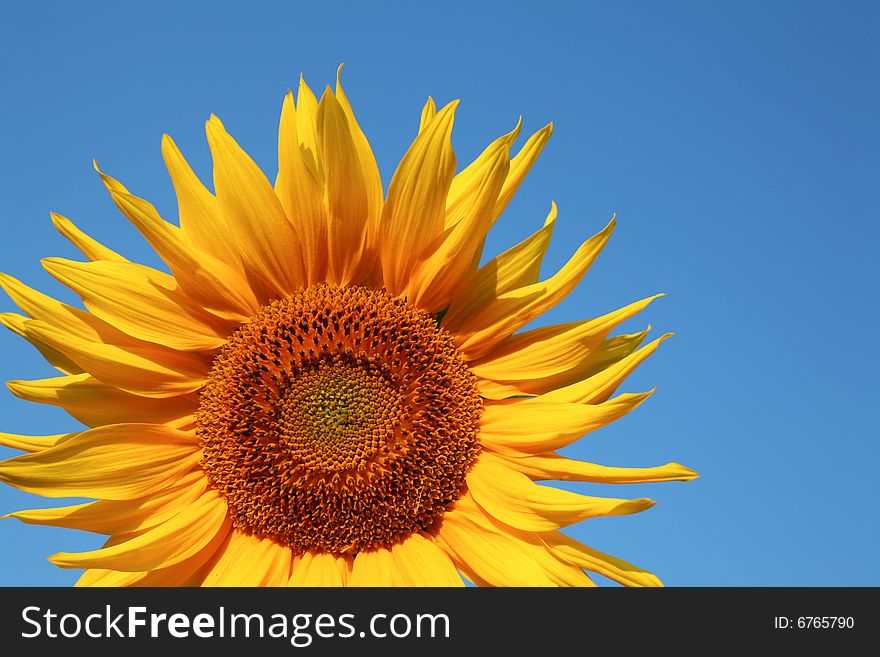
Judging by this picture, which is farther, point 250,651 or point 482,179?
point 482,179

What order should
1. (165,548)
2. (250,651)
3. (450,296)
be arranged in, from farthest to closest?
(450,296) < (165,548) < (250,651)

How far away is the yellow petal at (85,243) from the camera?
181 inches

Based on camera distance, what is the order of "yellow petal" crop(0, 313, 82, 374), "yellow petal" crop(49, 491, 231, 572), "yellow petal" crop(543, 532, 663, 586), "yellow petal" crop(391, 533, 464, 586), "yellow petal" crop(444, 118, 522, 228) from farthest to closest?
1. "yellow petal" crop(0, 313, 82, 374)
2. "yellow petal" crop(444, 118, 522, 228)
3. "yellow petal" crop(391, 533, 464, 586)
4. "yellow petal" crop(543, 532, 663, 586)
5. "yellow petal" crop(49, 491, 231, 572)

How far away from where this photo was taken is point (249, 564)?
4.29m

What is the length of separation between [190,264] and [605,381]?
6.79 ft

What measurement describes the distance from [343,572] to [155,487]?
1020 mm

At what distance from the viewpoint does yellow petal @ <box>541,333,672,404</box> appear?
4.25 metres

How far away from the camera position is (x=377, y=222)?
Result: 4.34 metres

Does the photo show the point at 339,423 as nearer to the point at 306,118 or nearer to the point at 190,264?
the point at 190,264

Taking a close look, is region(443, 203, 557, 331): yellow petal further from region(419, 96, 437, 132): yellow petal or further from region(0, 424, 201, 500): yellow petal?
region(0, 424, 201, 500): yellow petal

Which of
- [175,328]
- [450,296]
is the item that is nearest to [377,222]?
[450,296]

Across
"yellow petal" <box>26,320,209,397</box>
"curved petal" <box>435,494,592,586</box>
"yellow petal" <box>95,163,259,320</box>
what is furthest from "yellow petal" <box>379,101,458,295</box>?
"curved petal" <box>435,494,592,586</box>

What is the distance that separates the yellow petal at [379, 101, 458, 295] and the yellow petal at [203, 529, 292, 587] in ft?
4.92

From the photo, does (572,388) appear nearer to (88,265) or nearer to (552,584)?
(552,584)
